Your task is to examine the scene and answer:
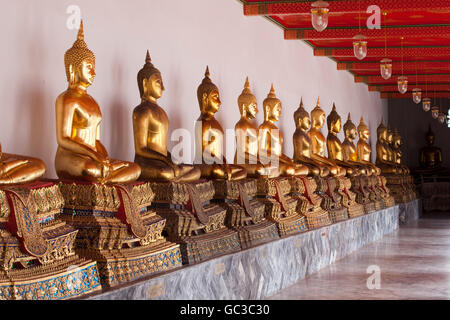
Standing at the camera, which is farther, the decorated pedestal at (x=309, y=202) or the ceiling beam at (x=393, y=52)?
the ceiling beam at (x=393, y=52)

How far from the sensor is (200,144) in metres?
5.91

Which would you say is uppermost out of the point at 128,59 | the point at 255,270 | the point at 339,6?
the point at 339,6

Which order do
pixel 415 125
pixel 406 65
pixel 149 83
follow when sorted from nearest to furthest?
pixel 149 83
pixel 406 65
pixel 415 125

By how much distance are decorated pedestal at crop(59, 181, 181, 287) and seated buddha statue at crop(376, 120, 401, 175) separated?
32.0 ft

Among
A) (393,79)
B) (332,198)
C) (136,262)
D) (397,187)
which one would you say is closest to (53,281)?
(136,262)

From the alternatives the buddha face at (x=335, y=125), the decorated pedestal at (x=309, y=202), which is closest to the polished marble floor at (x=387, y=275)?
the decorated pedestal at (x=309, y=202)

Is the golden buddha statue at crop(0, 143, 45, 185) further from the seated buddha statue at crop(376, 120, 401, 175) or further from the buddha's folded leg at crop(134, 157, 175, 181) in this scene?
the seated buddha statue at crop(376, 120, 401, 175)

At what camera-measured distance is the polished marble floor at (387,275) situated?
17.6 ft

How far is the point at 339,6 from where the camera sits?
7820mm

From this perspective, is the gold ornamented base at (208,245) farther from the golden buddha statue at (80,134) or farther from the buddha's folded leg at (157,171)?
the golden buddha statue at (80,134)

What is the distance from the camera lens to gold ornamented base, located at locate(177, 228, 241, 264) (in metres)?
4.48

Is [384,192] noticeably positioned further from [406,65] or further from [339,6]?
[339,6]

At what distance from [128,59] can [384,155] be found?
364 inches

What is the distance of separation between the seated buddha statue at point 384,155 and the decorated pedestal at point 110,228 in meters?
9.76
